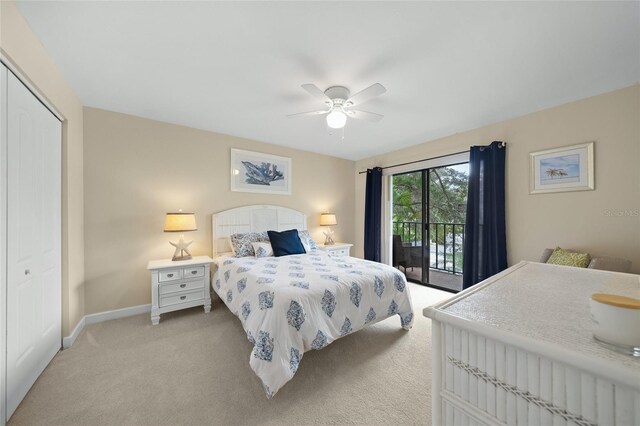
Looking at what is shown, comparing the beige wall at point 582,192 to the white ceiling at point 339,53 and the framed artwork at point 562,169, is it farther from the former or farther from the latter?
the white ceiling at point 339,53

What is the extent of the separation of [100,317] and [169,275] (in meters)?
0.94

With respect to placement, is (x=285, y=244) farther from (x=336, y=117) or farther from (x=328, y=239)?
(x=336, y=117)

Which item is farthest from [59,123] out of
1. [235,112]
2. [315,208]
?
[315,208]

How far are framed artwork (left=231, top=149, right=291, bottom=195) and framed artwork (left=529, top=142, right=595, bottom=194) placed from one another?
11.4 feet

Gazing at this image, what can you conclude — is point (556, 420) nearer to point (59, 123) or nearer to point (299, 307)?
point (299, 307)

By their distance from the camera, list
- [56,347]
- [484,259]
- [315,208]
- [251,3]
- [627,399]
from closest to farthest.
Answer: [627,399], [251,3], [56,347], [484,259], [315,208]

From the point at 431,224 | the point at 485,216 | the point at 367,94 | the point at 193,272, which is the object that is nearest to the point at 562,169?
the point at 485,216

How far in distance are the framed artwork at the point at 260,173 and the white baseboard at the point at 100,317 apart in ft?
6.48

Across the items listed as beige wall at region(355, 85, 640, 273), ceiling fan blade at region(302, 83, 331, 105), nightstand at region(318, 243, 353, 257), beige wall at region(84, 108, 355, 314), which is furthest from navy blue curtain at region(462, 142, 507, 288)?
beige wall at region(84, 108, 355, 314)

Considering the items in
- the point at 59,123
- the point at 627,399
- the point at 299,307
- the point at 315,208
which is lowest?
the point at 299,307

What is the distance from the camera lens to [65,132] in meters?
2.29

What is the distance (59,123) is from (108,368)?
7.41 feet

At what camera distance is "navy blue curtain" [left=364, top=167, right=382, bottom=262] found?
4707 millimetres

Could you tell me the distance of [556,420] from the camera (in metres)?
0.58
